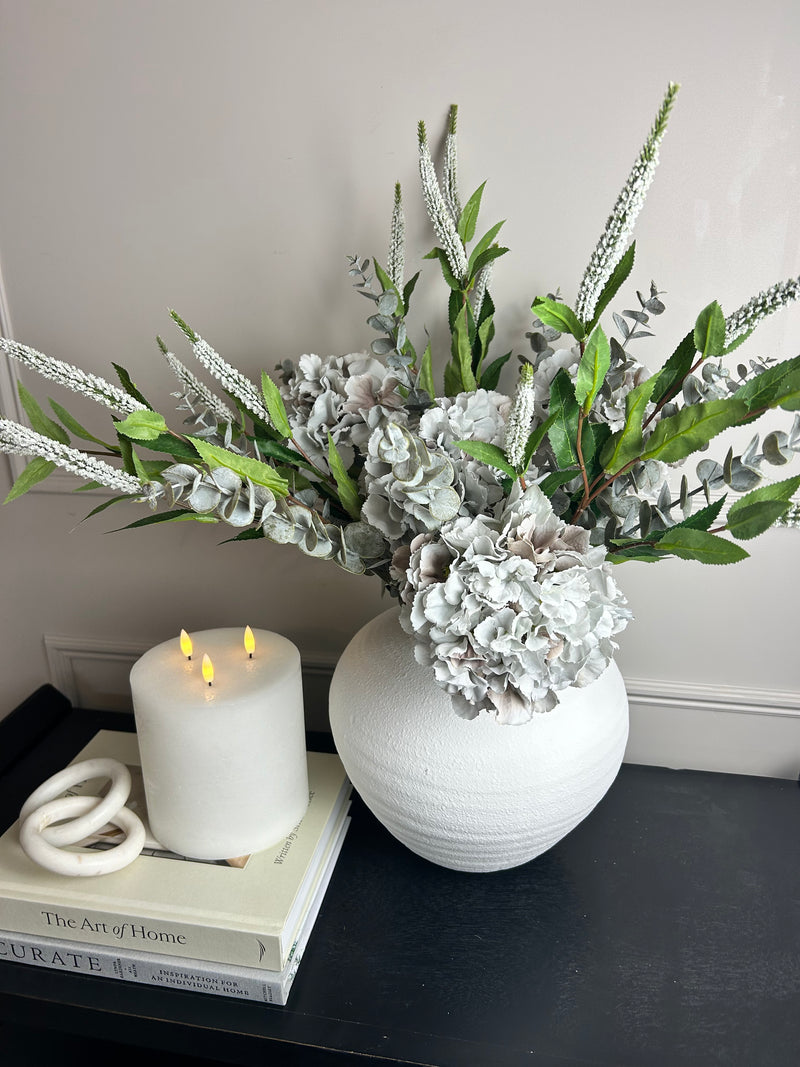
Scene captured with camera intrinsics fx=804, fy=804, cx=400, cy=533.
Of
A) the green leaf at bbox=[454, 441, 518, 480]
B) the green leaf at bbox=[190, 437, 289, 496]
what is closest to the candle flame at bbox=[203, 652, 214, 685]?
the green leaf at bbox=[190, 437, 289, 496]

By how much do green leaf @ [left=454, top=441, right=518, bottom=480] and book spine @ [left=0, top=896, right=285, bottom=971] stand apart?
1.37 ft

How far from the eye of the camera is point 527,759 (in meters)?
0.66

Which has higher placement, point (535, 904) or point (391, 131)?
point (391, 131)

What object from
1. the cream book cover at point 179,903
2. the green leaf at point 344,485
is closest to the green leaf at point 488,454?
the green leaf at point 344,485

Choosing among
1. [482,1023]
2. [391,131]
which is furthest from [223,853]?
[391,131]

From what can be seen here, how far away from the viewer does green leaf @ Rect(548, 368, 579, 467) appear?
0.58 m

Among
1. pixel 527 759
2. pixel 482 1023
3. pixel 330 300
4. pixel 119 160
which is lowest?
pixel 482 1023

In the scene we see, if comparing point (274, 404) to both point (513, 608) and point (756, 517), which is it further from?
point (756, 517)

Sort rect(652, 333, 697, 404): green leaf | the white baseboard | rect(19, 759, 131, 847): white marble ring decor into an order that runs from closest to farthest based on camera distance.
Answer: rect(652, 333, 697, 404): green leaf < rect(19, 759, 131, 847): white marble ring decor < the white baseboard

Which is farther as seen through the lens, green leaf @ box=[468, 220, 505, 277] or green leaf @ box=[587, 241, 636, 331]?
green leaf @ box=[468, 220, 505, 277]

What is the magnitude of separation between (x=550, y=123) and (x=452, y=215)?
13cm

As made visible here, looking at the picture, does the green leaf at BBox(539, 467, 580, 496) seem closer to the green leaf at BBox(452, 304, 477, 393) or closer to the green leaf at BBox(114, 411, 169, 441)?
the green leaf at BBox(452, 304, 477, 393)

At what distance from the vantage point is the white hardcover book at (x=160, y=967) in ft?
2.17

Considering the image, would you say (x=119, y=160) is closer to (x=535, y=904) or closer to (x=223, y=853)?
(x=223, y=853)
